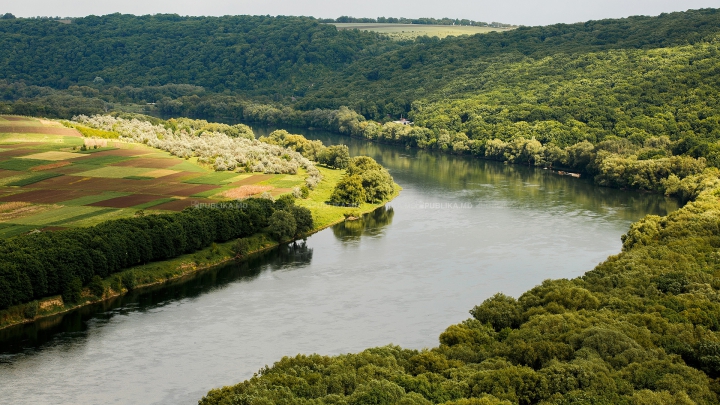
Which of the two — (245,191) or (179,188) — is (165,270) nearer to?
(179,188)

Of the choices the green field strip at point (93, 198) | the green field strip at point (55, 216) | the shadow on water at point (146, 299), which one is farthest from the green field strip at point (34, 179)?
the shadow on water at point (146, 299)

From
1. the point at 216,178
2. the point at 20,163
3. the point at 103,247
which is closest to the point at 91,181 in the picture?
the point at 20,163

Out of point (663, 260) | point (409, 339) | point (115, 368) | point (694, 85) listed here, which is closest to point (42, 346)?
point (115, 368)

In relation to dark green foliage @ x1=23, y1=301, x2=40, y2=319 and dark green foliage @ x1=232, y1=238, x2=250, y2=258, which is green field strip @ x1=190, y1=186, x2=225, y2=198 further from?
dark green foliage @ x1=23, y1=301, x2=40, y2=319

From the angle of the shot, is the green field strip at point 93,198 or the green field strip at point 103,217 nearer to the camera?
the green field strip at point 103,217

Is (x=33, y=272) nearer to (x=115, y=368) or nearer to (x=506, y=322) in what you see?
(x=115, y=368)

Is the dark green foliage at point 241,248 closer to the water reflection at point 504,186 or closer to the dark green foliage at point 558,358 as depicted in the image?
the dark green foliage at point 558,358

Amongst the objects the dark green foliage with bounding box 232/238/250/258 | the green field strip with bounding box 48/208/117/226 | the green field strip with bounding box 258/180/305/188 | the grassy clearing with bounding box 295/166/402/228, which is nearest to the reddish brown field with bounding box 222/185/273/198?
the green field strip with bounding box 258/180/305/188
